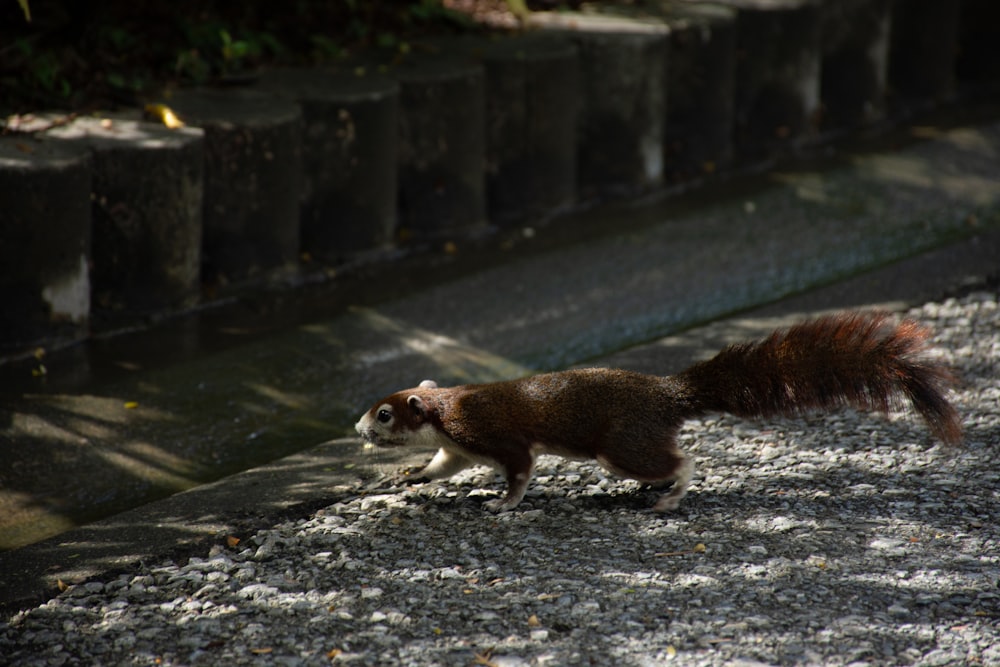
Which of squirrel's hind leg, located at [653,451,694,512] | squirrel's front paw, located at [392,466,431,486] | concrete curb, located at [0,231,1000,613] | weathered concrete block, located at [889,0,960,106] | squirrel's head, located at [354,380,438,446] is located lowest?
concrete curb, located at [0,231,1000,613]

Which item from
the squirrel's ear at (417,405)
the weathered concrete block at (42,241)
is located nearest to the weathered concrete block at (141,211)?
the weathered concrete block at (42,241)

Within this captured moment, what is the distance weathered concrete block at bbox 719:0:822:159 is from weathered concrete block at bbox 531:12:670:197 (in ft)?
3.41

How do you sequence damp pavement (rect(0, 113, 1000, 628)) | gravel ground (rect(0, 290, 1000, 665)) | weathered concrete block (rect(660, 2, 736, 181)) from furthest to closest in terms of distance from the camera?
weathered concrete block (rect(660, 2, 736, 181)) < damp pavement (rect(0, 113, 1000, 628)) < gravel ground (rect(0, 290, 1000, 665))

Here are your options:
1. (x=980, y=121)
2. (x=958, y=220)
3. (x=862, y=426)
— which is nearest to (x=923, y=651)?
Result: (x=862, y=426)

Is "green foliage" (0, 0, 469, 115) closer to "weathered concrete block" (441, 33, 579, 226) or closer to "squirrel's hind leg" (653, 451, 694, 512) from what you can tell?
"weathered concrete block" (441, 33, 579, 226)

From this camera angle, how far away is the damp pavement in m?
4.95

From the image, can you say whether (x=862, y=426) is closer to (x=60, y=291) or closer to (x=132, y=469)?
(x=132, y=469)

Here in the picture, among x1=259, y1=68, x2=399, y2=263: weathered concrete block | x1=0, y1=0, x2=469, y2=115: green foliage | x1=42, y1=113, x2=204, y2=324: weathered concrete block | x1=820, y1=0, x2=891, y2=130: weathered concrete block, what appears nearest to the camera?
x1=42, y1=113, x2=204, y2=324: weathered concrete block

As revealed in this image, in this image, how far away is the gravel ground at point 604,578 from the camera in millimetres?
3756

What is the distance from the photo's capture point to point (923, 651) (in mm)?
3660

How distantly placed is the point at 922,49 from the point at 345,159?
6.46 metres

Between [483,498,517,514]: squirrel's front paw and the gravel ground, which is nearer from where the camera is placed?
the gravel ground

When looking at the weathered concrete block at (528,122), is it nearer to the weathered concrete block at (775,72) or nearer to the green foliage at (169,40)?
the green foliage at (169,40)

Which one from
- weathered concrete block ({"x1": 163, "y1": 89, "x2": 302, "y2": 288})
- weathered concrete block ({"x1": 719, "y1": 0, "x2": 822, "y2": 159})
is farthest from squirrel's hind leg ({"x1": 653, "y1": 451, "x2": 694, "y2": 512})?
weathered concrete block ({"x1": 719, "y1": 0, "x2": 822, "y2": 159})
